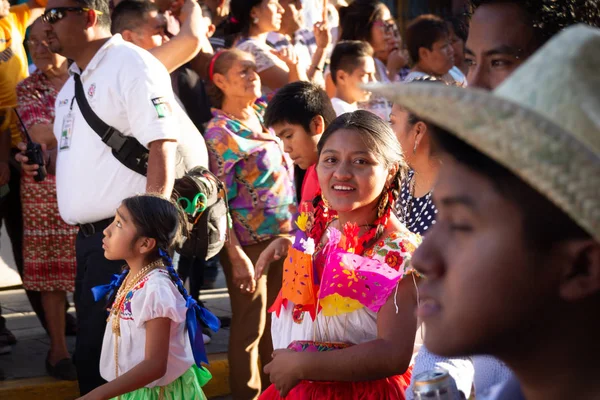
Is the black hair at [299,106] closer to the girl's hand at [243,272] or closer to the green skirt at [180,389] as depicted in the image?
the girl's hand at [243,272]

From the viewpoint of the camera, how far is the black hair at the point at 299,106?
15.1 ft

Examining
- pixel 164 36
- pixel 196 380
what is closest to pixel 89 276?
pixel 196 380

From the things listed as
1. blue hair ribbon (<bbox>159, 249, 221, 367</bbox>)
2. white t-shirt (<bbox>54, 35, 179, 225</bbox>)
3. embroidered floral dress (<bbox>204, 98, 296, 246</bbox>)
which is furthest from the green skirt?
embroidered floral dress (<bbox>204, 98, 296, 246</bbox>)

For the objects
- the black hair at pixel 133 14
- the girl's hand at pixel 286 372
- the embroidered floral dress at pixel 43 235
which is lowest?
the embroidered floral dress at pixel 43 235

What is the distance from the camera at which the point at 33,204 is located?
18.7ft

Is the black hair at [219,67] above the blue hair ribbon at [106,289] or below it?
above

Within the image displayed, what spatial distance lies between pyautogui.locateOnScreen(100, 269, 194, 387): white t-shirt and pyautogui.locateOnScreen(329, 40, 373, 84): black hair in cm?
291

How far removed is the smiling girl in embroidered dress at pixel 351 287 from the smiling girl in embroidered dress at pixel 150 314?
0.58 metres

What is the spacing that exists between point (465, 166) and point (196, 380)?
2.86 meters

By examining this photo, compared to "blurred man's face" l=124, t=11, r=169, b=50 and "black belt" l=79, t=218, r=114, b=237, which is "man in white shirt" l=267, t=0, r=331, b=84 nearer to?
"blurred man's face" l=124, t=11, r=169, b=50

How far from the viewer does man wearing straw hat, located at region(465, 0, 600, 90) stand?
2.40m

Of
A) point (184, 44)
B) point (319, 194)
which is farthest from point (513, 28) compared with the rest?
point (184, 44)

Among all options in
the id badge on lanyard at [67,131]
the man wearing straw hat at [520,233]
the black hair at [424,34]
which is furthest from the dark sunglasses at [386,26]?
the man wearing straw hat at [520,233]

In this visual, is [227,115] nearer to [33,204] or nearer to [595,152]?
[33,204]
